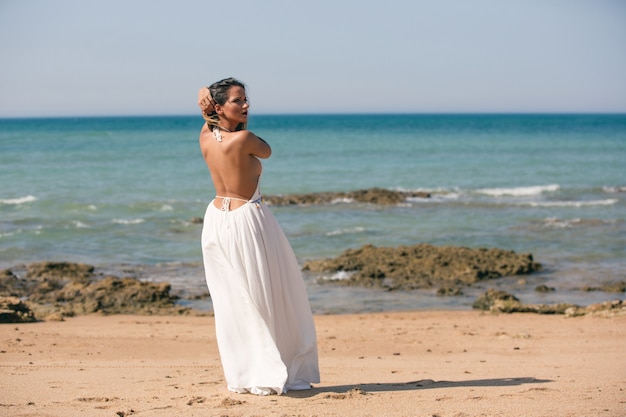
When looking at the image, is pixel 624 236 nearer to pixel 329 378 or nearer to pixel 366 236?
pixel 366 236

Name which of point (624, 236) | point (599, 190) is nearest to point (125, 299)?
point (624, 236)

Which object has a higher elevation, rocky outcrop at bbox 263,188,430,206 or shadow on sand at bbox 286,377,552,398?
shadow on sand at bbox 286,377,552,398

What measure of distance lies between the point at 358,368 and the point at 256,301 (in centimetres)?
214

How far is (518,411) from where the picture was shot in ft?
16.0

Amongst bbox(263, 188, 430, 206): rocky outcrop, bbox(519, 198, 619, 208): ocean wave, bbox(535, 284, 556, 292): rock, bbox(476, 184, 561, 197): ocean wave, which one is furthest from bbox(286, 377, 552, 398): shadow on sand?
bbox(476, 184, 561, 197): ocean wave

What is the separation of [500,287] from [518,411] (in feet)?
28.8

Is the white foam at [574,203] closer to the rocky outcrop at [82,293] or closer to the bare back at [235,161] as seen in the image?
the rocky outcrop at [82,293]

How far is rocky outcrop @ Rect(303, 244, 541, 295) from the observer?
1373cm

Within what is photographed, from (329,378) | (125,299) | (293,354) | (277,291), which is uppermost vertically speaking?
(277,291)

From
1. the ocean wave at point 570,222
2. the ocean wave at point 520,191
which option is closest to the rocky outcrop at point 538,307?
the ocean wave at point 570,222

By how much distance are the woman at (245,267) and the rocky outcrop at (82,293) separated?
243 inches

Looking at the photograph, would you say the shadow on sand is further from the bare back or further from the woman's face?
the woman's face

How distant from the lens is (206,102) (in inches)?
207

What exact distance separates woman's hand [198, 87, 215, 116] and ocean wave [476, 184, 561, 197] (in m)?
23.0
